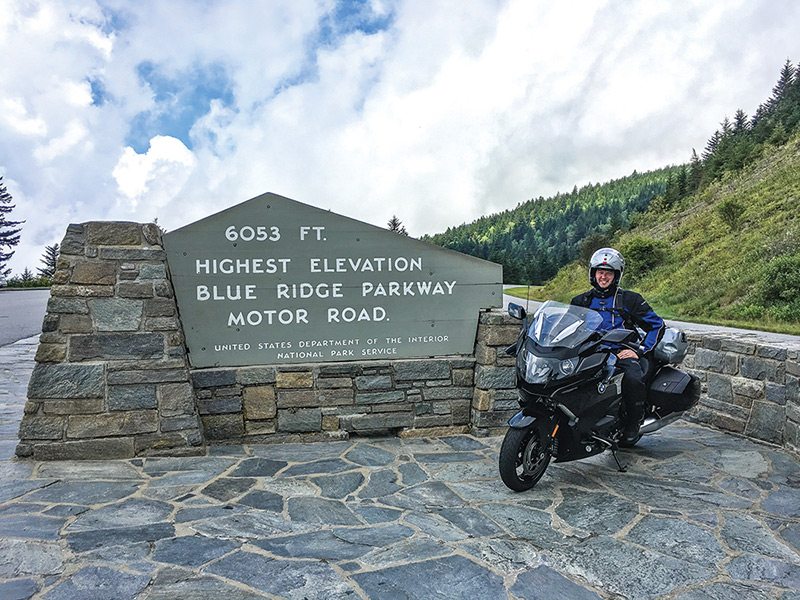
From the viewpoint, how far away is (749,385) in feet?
15.9

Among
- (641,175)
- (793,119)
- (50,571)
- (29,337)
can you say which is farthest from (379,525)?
(641,175)

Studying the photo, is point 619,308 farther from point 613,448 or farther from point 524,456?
point 524,456

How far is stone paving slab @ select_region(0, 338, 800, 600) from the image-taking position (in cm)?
253

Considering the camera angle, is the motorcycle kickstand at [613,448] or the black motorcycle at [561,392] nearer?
the black motorcycle at [561,392]

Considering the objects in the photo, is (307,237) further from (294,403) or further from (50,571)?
(50,571)

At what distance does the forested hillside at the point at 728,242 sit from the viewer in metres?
14.1

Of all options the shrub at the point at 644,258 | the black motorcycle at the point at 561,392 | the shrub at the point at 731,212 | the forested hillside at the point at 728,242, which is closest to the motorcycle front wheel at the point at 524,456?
the black motorcycle at the point at 561,392

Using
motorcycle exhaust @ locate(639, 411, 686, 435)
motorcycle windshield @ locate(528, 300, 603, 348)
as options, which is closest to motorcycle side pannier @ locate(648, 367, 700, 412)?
motorcycle exhaust @ locate(639, 411, 686, 435)

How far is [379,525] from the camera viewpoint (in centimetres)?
315

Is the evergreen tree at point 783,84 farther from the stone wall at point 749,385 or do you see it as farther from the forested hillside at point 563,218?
the stone wall at point 749,385

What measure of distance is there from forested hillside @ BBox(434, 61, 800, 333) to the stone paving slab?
2.13 meters

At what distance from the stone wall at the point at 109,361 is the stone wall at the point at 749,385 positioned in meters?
4.28

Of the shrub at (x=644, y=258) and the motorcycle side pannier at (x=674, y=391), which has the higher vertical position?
the shrub at (x=644, y=258)

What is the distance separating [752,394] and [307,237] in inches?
149
